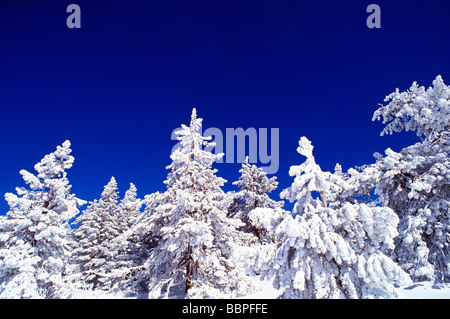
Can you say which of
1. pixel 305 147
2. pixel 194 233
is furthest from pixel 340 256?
pixel 194 233

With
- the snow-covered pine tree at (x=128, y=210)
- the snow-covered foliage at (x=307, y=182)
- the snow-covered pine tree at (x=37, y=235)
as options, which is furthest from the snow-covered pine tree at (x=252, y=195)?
the snow-covered foliage at (x=307, y=182)

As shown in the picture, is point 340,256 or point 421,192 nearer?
point 340,256

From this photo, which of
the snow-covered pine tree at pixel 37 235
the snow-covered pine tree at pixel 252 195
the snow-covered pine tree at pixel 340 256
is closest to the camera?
the snow-covered pine tree at pixel 340 256

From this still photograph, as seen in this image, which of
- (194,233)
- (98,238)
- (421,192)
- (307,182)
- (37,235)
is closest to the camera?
(307,182)

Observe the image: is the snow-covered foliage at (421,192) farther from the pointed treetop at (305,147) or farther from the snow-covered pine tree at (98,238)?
the snow-covered pine tree at (98,238)

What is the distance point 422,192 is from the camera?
24.0ft

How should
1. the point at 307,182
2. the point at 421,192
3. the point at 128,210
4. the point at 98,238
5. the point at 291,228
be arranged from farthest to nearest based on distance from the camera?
the point at 128,210 → the point at 98,238 → the point at 421,192 → the point at 307,182 → the point at 291,228

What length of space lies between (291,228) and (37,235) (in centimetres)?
1116

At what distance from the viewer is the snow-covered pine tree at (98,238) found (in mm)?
18719

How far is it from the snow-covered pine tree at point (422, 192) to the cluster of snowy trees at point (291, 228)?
0.03m

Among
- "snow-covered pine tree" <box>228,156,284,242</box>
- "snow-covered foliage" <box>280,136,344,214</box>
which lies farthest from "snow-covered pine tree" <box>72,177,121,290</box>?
"snow-covered foliage" <box>280,136,344,214</box>

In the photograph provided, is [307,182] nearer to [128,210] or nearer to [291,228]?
[291,228]

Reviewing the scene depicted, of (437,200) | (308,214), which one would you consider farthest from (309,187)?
(437,200)
